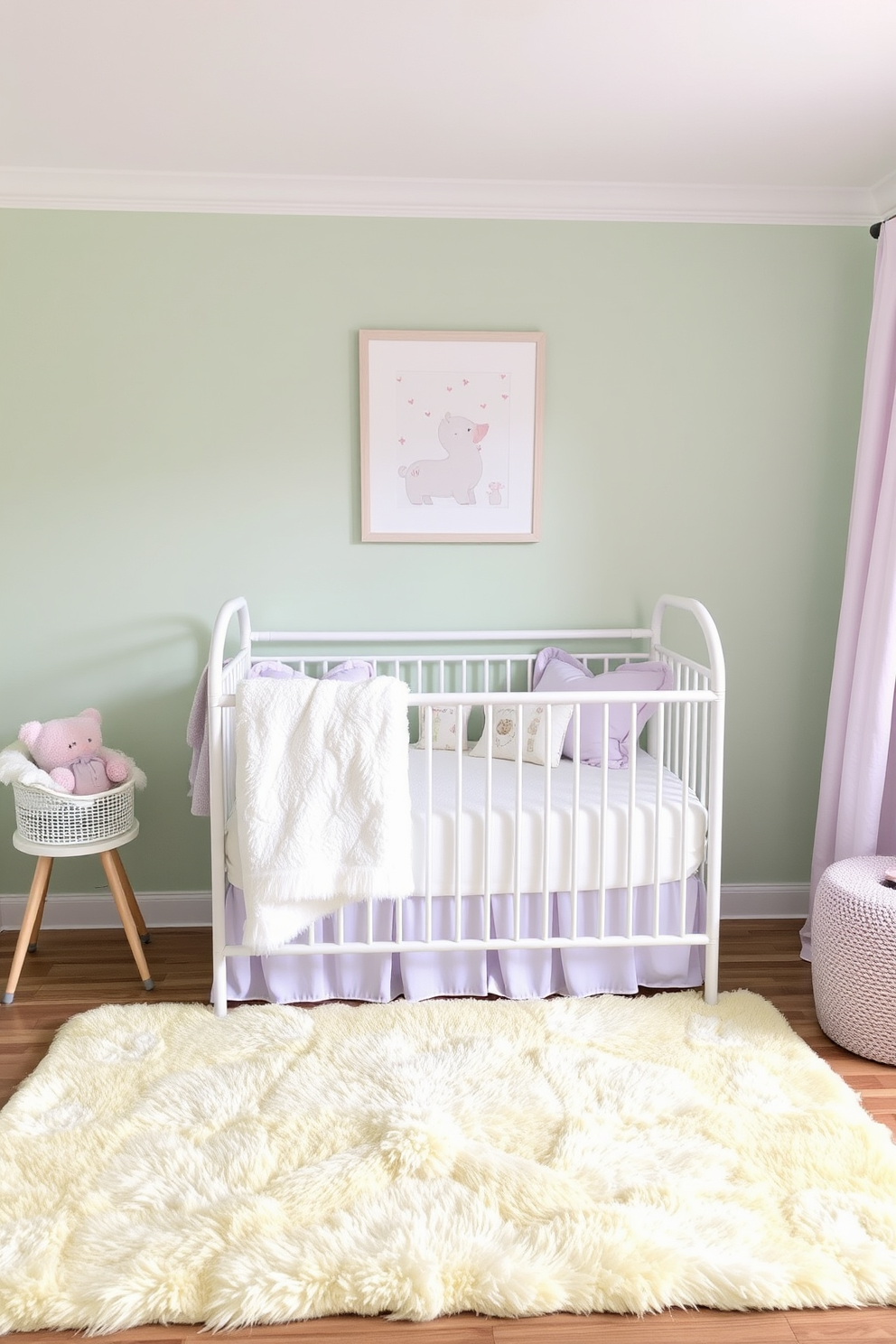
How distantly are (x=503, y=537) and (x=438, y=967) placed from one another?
4.18 ft

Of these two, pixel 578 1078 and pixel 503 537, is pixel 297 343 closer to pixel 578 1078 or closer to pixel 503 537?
pixel 503 537

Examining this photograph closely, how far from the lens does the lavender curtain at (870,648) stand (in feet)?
8.16

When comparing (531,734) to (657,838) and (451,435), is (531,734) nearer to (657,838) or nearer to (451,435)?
(657,838)

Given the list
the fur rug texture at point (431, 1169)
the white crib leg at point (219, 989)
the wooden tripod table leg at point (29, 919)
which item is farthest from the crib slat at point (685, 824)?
the wooden tripod table leg at point (29, 919)

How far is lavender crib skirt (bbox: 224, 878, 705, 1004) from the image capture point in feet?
7.79

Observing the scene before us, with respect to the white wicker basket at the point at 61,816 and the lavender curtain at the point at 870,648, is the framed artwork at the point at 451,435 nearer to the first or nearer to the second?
the lavender curtain at the point at 870,648

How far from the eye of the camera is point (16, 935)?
289cm

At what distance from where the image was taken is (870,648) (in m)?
2.53

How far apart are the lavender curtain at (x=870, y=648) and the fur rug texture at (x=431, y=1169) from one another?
0.66m

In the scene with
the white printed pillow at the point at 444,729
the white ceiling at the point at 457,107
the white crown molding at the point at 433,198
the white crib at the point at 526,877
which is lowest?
the white crib at the point at 526,877

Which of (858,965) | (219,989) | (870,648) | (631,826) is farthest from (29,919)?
(870,648)

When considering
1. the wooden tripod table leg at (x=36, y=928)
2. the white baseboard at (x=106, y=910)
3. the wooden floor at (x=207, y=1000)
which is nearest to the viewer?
the wooden floor at (x=207, y=1000)

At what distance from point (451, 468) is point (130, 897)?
1557 millimetres

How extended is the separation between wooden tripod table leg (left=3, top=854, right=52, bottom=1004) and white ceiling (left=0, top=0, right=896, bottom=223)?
Result: 1.86 metres
